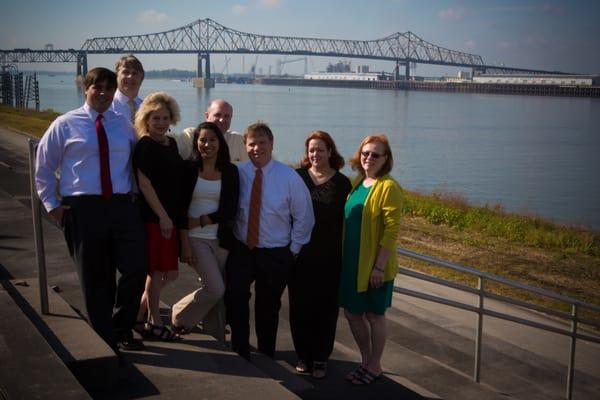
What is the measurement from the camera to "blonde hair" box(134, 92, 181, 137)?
141 inches

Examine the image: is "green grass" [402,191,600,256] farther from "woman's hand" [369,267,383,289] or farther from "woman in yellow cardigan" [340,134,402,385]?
"woman's hand" [369,267,383,289]

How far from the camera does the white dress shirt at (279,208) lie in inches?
149

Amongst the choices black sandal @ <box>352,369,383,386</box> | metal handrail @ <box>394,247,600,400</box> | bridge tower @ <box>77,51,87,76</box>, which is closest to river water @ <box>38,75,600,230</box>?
metal handrail @ <box>394,247,600,400</box>

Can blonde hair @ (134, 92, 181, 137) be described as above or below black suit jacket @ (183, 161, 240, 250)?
above

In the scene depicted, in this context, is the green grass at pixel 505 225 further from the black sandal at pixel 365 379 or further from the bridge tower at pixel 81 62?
the bridge tower at pixel 81 62

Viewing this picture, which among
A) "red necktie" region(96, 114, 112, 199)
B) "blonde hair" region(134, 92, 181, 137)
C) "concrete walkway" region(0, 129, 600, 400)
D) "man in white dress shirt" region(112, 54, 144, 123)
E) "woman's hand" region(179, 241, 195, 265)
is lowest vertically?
"concrete walkway" region(0, 129, 600, 400)

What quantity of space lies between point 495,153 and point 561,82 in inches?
4945

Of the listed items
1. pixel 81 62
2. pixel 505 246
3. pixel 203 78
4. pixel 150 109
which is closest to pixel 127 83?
pixel 150 109

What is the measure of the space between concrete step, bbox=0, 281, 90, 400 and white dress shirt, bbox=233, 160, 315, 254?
1.23m

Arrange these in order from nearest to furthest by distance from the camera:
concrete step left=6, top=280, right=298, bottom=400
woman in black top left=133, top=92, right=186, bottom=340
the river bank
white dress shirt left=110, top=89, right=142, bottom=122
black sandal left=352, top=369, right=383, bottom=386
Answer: concrete step left=6, top=280, right=298, bottom=400, woman in black top left=133, top=92, right=186, bottom=340, black sandal left=352, top=369, right=383, bottom=386, white dress shirt left=110, top=89, right=142, bottom=122, the river bank

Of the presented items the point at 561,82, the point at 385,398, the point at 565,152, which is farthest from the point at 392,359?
the point at 561,82

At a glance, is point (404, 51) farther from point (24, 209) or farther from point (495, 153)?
point (24, 209)

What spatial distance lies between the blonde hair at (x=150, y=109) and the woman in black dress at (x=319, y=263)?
788 millimetres

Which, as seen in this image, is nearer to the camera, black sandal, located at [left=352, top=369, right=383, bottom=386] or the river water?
black sandal, located at [left=352, top=369, right=383, bottom=386]
